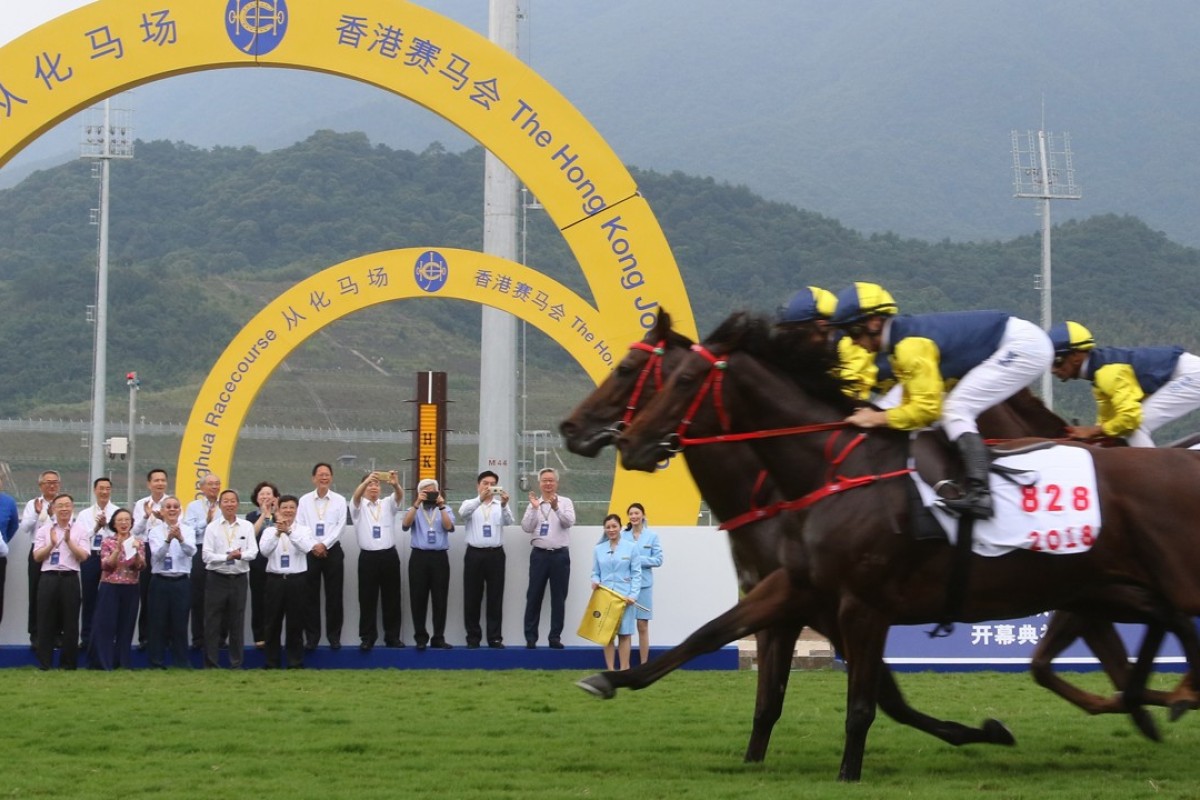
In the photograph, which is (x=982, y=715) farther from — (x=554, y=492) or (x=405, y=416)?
(x=405, y=416)

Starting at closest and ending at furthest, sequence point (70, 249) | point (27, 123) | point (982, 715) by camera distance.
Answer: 1. point (982, 715)
2. point (27, 123)
3. point (70, 249)

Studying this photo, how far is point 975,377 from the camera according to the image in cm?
773

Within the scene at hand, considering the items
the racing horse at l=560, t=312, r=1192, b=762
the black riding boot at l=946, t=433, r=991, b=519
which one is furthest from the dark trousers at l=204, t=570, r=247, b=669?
the black riding boot at l=946, t=433, r=991, b=519

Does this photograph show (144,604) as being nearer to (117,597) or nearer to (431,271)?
(117,597)

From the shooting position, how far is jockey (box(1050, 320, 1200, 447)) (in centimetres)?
889

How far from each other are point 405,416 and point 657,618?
4149 cm

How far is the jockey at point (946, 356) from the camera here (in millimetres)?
7473

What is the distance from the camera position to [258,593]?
14148mm

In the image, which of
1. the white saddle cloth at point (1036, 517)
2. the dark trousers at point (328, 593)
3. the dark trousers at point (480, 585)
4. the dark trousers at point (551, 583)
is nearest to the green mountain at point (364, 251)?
the dark trousers at point (551, 583)

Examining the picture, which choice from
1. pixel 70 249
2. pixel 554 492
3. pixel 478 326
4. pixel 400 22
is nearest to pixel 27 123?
pixel 400 22

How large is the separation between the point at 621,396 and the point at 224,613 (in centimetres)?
692

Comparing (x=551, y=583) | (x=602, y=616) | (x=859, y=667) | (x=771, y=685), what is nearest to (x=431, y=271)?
(x=551, y=583)

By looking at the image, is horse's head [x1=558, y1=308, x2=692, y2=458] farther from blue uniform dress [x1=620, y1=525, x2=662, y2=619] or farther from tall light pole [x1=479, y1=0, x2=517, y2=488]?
tall light pole [x1=479, y1=0, x2=517, y2=488]

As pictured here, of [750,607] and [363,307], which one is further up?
[363,307]
